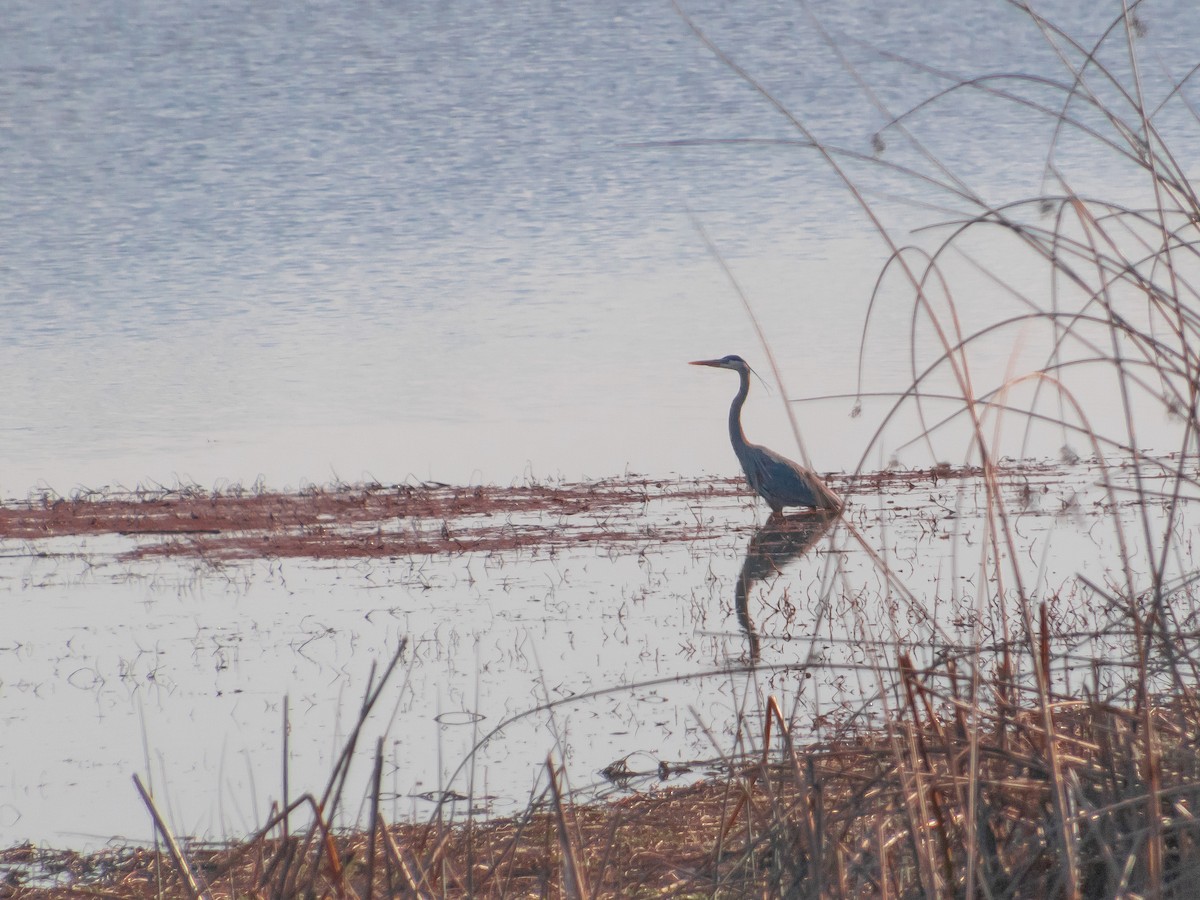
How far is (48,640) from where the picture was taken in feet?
26.2

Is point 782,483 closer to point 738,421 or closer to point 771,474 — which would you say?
point 771,474

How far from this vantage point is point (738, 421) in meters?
13.6

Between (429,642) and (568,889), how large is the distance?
562cm

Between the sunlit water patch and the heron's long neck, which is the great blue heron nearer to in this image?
the heron's long neck

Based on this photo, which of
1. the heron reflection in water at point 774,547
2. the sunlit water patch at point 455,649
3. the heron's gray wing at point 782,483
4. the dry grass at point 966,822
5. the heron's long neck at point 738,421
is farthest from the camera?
the heron's long neck at point 738,421

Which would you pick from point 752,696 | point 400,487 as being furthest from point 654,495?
point 752,696

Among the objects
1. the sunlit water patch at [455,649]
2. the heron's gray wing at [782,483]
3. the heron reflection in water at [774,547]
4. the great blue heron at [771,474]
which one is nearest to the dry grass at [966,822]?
the sunlit water patch at [455,649]

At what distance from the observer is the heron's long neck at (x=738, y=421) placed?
13492mm

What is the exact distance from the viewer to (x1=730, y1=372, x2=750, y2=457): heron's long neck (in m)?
13.5

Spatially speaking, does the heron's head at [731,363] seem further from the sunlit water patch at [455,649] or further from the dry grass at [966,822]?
the dry grass at [966,822]

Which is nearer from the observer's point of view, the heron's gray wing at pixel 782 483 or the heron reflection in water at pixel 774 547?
the heron reflection in water at pixel 774 547

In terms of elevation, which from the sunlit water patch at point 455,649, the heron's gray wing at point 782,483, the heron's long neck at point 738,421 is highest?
the heron's long neck at point 738,421

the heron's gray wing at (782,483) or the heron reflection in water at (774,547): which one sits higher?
the heron's gray wing at (782,483)

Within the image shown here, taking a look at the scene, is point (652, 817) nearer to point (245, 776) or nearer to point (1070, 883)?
point (245, 776)
